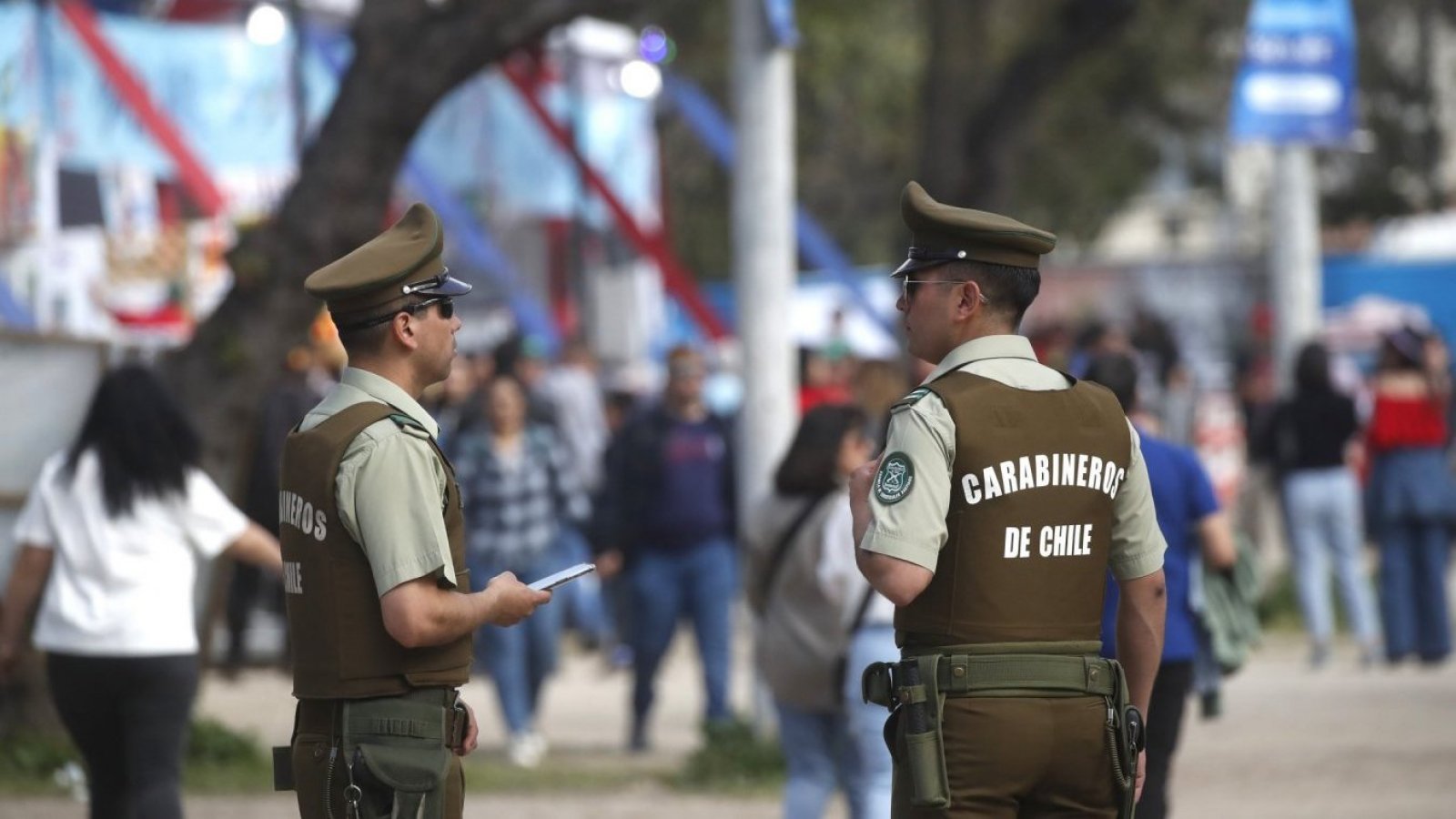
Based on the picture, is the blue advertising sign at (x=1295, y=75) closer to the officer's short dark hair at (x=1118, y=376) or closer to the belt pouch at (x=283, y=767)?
the officer's short dark hair at (x=1118, y=376)

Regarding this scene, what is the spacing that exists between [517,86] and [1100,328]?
39.4 feet

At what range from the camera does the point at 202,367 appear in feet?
35.6

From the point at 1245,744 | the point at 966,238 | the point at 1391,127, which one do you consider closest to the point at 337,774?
the point at 966,238

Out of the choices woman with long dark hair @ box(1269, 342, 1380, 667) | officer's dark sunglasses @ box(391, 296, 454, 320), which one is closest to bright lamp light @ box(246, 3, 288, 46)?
woman with long dark hair @ box(1269, 342, 1380, 667)

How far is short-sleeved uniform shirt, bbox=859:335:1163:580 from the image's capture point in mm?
4543

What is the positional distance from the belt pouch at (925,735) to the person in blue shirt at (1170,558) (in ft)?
7.91

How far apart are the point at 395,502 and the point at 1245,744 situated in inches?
317

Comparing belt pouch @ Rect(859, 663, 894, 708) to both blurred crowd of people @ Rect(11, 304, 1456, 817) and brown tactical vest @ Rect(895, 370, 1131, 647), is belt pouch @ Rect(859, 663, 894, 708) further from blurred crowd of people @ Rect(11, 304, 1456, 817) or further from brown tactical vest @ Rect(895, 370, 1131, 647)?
blurred crowd of people @ Rect(11, 304, 1456, 817)

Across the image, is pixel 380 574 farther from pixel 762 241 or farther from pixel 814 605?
pixel 762 241

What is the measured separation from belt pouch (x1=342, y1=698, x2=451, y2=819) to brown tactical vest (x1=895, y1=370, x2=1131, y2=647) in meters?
0.97

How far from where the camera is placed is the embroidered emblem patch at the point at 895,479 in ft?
15.0

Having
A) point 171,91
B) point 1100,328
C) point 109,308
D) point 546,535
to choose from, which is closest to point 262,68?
point 171,91

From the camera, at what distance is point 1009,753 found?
463 centimetres

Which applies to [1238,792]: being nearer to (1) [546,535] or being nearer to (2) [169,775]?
(1) [546,535]
